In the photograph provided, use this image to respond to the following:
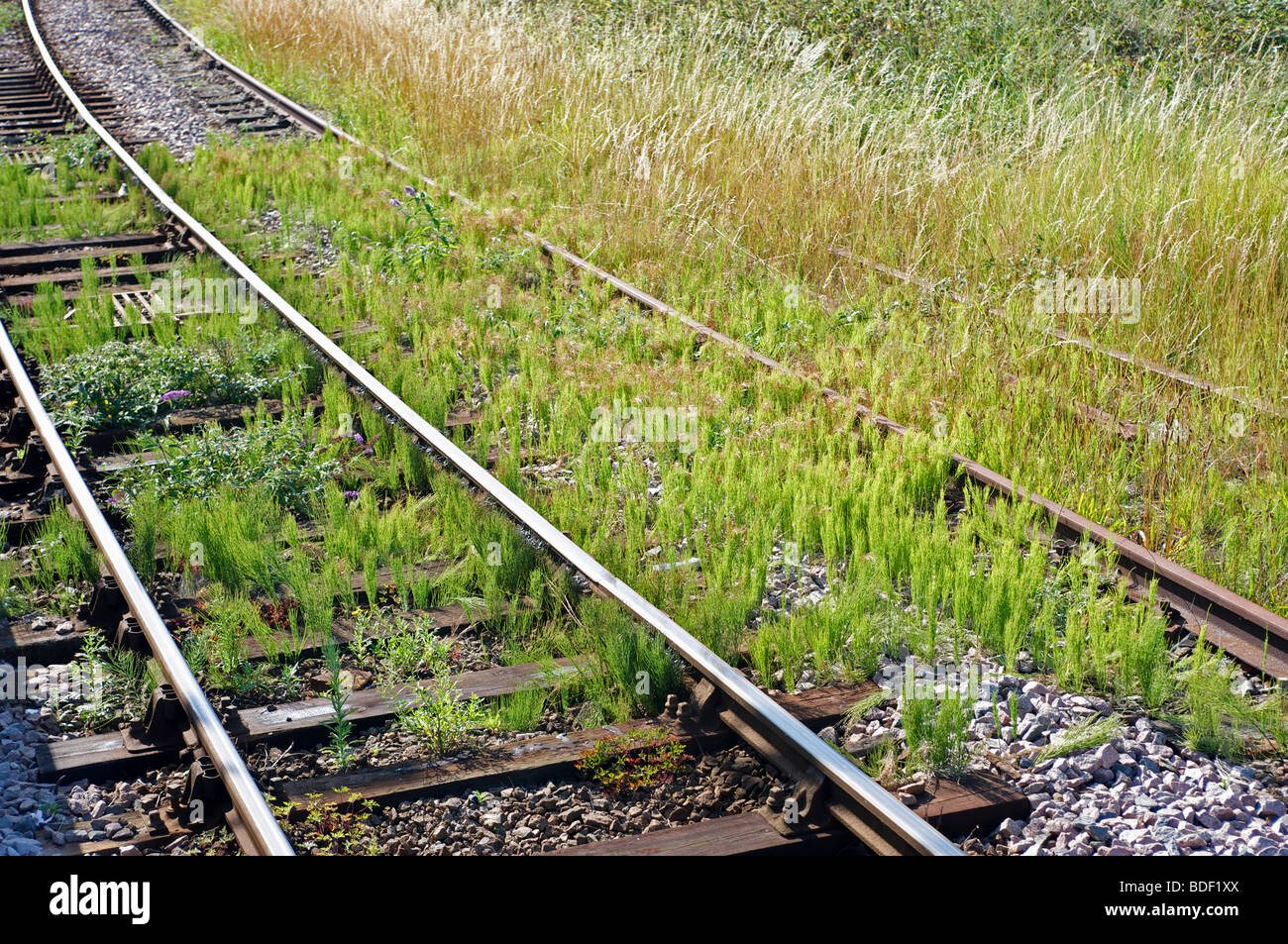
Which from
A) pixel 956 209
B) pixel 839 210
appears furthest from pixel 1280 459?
pixel 839 210

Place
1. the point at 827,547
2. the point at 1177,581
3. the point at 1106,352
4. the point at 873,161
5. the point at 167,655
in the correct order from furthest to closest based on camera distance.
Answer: the point at 873,161 < the point at 1106,352 < the point at 827,547 < the point at 1177,581 < the point at 167,655

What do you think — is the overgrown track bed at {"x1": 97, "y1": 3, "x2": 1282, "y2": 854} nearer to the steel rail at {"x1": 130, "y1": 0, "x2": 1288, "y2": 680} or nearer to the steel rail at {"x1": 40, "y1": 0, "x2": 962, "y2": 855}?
the steel rail at {"x1": 130, "y1": 0, "x2": 1288, "y2": 680}

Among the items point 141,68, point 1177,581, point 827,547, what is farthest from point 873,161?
point 141,68

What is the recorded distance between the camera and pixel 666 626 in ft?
13.0

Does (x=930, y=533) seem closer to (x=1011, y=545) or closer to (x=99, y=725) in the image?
(x=1011, y=545)

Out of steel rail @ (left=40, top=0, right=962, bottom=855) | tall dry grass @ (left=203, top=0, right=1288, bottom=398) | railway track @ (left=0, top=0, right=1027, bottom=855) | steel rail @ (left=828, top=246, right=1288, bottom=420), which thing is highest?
tall dry grass @ (left=203, top=0, right=1288, bottom=398)

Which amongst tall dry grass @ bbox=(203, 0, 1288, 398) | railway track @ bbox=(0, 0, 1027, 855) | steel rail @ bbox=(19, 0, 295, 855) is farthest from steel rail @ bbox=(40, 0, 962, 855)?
tall dry grass @ bbox=(203, 0, 1288, 398)

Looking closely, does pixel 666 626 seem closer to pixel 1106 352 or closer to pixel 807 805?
pixel 807 805

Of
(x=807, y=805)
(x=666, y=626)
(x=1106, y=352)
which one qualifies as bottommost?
(x=807, y=805)

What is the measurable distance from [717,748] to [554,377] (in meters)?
3.26

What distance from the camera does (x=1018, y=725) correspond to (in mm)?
3773

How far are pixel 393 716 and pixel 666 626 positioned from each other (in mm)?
925

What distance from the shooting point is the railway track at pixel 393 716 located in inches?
126

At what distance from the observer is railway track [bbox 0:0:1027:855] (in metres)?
3.21
